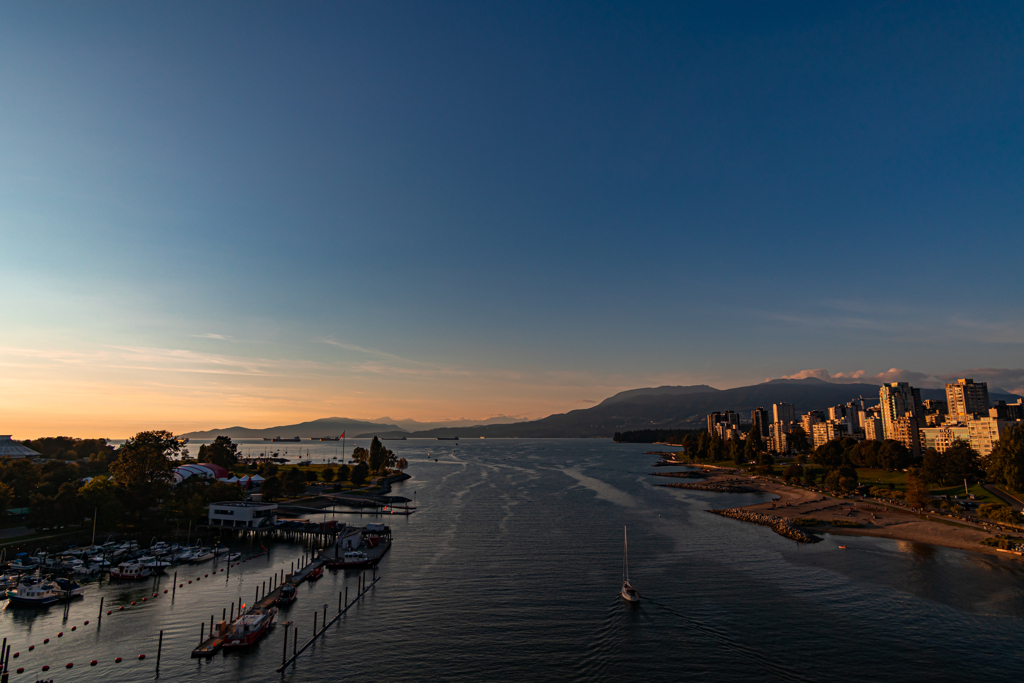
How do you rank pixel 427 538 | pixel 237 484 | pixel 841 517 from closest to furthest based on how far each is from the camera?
pixel 427 538
pixel 841 517
pixel 237 484

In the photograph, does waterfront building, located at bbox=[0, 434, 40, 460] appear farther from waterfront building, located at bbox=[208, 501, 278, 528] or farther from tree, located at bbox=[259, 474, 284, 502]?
waterfront building, located at bbox=[208, 501, 278, 528]

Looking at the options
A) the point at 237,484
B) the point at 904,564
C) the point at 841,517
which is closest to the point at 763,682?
the point at 904,564

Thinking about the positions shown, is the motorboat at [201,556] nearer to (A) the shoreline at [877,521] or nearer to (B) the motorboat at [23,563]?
(B) the motorboat at [23,563]

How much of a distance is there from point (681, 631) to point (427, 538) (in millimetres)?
50888

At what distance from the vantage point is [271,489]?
118375 mm

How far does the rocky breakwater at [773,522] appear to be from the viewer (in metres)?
83.5

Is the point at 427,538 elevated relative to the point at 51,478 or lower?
lower

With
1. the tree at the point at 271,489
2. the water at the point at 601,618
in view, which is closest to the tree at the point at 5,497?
the water at the point at 601,618

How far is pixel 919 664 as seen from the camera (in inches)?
1588

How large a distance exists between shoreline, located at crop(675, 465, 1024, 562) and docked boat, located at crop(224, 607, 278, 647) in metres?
88.8

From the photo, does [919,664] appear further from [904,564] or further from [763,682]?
[904,564]

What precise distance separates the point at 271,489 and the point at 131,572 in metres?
55.1

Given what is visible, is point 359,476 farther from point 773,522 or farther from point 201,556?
point 773,522

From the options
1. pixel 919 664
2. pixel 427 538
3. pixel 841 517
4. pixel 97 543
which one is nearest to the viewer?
pixel 919 664
